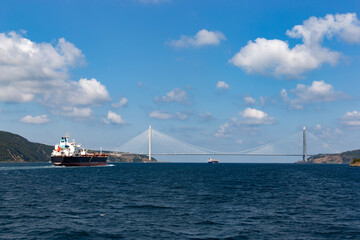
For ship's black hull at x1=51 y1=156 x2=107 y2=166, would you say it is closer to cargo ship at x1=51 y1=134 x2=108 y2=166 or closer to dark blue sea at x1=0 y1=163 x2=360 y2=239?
cargo ship at x1=51 y1=134 x2=108 y2=166

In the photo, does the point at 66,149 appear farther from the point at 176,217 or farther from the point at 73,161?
the point at 176,217

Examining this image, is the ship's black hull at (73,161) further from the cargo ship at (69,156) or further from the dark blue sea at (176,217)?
the dark blue sea at (176,217)

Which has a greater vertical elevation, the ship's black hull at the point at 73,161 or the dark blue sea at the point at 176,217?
the ship's black hull at the point at 73,161

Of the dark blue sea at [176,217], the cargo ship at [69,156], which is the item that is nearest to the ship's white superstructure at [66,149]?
the cargo ship at [69,156]

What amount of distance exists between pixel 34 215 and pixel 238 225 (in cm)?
2001

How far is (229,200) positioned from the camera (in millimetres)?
43844

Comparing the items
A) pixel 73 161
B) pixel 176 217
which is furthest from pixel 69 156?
pixel 176 217

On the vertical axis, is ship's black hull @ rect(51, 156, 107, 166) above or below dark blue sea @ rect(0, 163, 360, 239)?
above

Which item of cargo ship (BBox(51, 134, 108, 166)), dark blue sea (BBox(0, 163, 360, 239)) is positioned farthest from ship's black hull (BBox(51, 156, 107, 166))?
dark blue sea (BBox(0, 163, 360, 239))

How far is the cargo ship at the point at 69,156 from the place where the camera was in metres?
160

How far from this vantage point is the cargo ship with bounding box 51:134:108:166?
160 m

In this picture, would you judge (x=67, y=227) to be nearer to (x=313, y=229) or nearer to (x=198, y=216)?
(x=198, y=216)

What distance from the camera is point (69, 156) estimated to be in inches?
6270

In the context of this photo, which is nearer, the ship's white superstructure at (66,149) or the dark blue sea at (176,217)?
the dark blue sea at (176,217)
